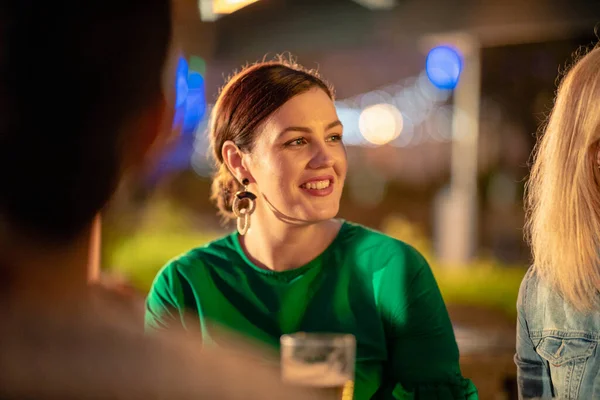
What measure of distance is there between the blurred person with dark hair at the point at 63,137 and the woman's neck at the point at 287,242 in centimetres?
91

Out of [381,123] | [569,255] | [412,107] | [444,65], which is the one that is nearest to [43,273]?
[569,255]

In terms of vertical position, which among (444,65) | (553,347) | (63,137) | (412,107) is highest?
(412,107)

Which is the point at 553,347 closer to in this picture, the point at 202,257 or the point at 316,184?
the point at 316,184

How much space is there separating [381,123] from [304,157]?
2547mm

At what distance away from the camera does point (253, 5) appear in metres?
2.16

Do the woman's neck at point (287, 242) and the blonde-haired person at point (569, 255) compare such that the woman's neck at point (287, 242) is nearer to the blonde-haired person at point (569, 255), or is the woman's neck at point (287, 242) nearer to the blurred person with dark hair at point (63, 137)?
the blonde-haired person at point (569, 255)

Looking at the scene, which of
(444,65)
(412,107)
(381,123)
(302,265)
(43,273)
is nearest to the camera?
(43,273)

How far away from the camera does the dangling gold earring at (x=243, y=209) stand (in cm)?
174

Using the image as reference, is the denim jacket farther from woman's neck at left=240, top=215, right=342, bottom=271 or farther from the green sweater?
woman's neck at left=240, top=215, right=342, bottom=271

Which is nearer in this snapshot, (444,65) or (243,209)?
(243,209)

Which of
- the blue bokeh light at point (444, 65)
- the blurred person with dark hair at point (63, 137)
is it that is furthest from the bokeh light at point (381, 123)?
the blurred person with dark hair at point (63, 137)

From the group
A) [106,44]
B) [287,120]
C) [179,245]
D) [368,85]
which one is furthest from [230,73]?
[368,85]

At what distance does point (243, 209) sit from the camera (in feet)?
5.72

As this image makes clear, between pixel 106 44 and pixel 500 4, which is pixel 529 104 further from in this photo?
pixel 106 44
